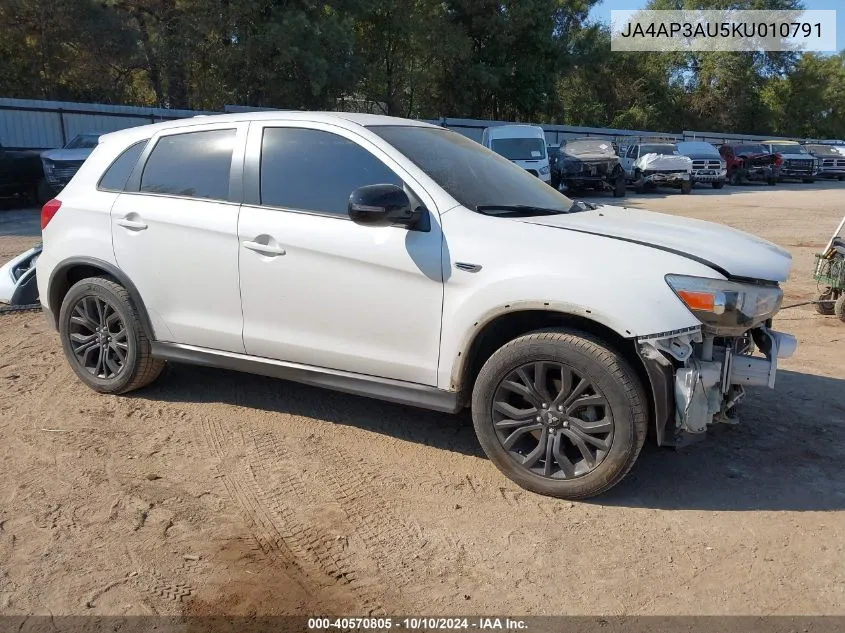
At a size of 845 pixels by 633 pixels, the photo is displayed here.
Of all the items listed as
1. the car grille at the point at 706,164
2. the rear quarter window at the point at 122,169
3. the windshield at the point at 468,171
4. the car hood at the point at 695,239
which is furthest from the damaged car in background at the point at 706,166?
the rear quarter window at the point at 122,169

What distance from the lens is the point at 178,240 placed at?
4559 mm

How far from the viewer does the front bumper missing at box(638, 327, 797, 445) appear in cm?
338

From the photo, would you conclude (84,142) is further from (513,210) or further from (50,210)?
(513,210)

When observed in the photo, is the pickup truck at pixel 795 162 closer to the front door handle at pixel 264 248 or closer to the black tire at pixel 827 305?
the black tire at pixel 827 305

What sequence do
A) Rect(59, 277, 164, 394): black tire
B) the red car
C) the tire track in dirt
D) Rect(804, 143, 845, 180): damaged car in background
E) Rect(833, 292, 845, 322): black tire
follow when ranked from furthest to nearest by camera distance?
Rect(804, 143, 845, 180): damaged car in background < the red car < Rect(833, 292, 845, 322): black tire < Rect(59, 277, 164, 394): black tire < the tire track in dirt

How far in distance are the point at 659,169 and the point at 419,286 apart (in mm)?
23258

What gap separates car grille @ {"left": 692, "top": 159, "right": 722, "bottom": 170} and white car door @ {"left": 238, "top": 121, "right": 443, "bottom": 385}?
2612cm

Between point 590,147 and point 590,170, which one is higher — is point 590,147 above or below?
above

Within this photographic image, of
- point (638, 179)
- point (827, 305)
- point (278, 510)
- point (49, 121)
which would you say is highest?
point (49, 121)

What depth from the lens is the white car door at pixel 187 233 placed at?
14.5 feet

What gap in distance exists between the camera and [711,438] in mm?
4422

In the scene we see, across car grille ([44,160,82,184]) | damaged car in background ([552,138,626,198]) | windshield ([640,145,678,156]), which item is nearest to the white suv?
car grille ([44,160,82,184])

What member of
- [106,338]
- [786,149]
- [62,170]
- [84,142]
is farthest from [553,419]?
[786,149]

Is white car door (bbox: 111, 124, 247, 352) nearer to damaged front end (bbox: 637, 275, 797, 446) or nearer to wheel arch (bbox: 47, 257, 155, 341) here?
wheel arch (bbox: 47, 257, 155, 341)
